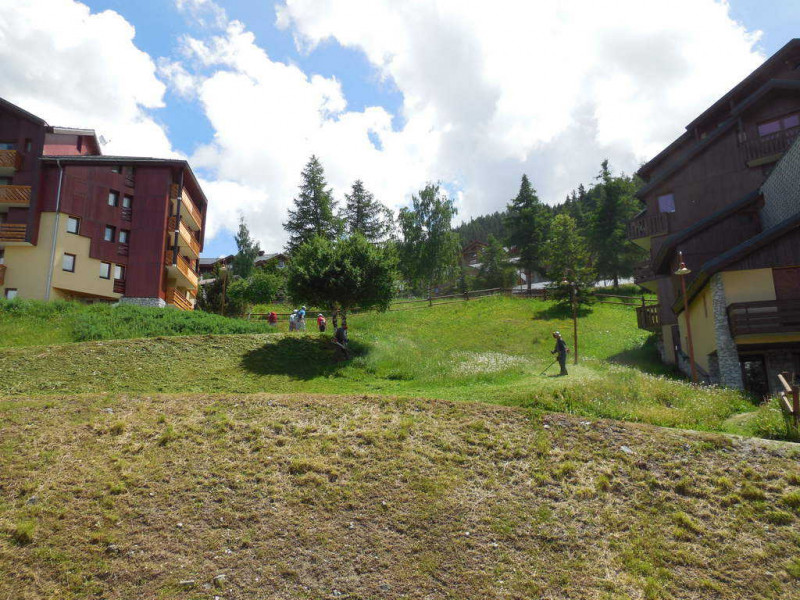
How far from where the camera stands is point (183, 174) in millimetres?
42312

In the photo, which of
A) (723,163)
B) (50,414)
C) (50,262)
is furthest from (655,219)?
(50,262)

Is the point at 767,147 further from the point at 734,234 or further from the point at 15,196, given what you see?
the point at 15,196

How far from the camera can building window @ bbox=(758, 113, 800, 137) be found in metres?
27.4

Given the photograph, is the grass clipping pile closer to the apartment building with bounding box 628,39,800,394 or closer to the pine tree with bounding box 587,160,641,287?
the apartment building with bounding box 628,39,800,394

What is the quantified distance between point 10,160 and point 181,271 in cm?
1354

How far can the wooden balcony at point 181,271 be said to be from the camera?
133 ft

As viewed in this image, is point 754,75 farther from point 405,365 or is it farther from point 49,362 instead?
point 49,362

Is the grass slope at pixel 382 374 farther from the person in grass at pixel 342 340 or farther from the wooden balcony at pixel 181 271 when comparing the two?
the wooden balcony at pixel 181 271

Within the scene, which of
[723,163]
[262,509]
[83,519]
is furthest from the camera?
[723,163]

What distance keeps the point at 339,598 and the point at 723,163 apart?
102ft

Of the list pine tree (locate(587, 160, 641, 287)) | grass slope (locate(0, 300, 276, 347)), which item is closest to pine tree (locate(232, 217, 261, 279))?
grass slope (locate(0, 300, 276, 347))

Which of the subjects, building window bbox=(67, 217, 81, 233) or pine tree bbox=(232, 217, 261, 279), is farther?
pine tree bbox=(232, 217, 261, 279)

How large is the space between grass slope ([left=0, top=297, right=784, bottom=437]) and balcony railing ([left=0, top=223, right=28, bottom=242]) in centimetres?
1280

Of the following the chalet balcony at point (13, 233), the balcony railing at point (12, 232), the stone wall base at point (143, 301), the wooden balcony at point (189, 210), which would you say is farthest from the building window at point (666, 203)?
the balcony railing at point (12, 232)
